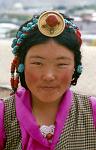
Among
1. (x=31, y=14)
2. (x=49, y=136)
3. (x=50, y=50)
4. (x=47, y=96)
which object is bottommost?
(x=49, y=136)

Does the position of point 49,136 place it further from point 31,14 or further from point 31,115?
point 31,14

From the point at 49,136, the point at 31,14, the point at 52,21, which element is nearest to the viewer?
the point at 52,21

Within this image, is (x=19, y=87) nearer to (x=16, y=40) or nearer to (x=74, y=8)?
(x=16, y=40)

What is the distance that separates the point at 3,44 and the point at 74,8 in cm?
81

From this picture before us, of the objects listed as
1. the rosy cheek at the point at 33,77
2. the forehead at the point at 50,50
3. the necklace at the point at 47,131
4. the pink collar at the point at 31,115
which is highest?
the forehead at the point at 50,50

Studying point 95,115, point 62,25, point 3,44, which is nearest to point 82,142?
point 95,115

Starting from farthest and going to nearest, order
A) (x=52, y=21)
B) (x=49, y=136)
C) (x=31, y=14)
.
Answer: (x=31, y=14), (x=49, y=136), (x=52, y=21)

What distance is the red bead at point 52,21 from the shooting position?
872mm

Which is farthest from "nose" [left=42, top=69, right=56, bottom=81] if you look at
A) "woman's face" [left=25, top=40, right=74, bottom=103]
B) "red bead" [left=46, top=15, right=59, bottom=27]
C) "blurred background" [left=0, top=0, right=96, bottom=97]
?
"blurred background" [left=0, top=0, right=96, bottom=97]

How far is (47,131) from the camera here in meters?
0.99

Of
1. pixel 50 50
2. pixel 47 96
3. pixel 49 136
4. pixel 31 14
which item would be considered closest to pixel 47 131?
pixel 49 136

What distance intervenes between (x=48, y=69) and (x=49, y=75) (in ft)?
0.06

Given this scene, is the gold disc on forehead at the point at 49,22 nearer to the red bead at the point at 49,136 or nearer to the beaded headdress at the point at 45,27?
the beaded headdress at the point at 45,27

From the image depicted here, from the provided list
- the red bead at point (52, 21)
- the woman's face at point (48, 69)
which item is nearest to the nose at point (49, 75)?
the woman's face at point (48, 69)
